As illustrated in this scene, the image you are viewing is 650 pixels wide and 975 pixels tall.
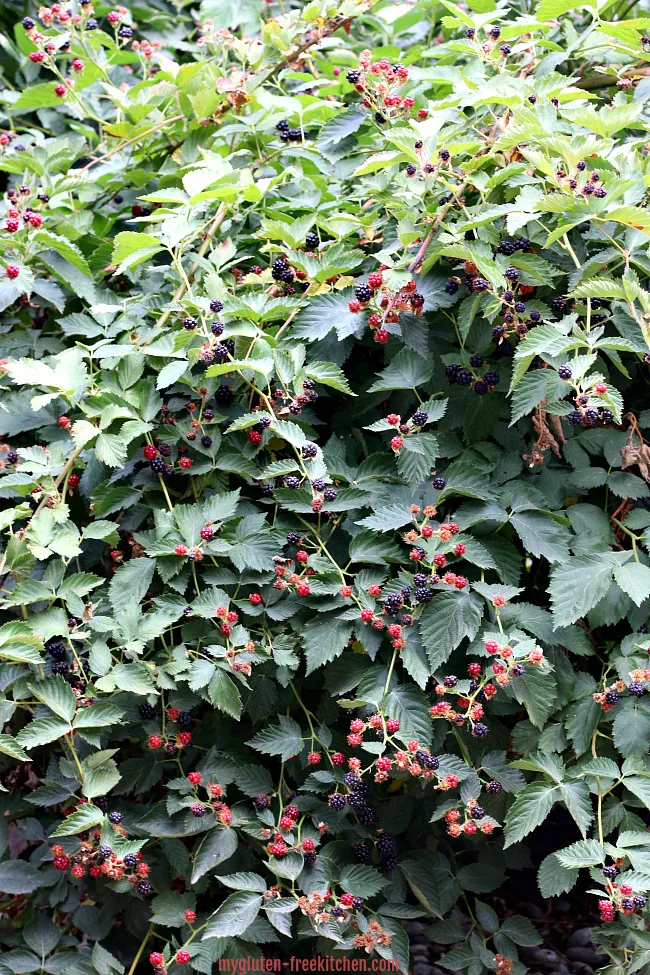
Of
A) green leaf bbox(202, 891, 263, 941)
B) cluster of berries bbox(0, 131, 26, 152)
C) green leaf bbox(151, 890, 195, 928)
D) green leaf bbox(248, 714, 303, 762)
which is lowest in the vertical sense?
green leaf bbox(151, 890, 195, 928)

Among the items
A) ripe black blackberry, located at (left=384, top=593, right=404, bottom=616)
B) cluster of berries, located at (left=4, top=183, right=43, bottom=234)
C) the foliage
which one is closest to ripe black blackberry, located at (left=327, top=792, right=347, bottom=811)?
the foliage

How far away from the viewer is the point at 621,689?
5.27ft

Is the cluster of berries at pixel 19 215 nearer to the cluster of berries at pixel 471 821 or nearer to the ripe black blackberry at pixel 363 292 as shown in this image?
the ripe black blackberry at pixel 363 292

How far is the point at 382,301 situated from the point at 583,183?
42 cm

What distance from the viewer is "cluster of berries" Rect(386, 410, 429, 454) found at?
166cm

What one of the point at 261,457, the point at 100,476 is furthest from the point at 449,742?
the point at 100,476

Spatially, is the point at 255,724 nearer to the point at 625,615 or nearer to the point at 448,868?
the point at 448,868

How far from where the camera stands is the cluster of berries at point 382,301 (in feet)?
5.61

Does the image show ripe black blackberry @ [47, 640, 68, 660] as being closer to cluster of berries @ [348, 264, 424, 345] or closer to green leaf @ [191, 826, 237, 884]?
green leaf @ [191, 826, 237, 884]

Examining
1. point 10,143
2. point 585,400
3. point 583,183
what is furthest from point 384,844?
point 10,143

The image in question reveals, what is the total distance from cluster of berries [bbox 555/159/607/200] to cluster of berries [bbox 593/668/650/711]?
85 centimetres

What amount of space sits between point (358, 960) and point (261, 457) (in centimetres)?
99

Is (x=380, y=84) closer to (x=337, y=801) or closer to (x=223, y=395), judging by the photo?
(x=223, y=395)

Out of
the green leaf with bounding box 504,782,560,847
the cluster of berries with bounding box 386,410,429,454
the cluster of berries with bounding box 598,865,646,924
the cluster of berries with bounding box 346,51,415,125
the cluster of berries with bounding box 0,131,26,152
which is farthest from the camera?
the cluster of berries with bounding box 0,131,26,152
